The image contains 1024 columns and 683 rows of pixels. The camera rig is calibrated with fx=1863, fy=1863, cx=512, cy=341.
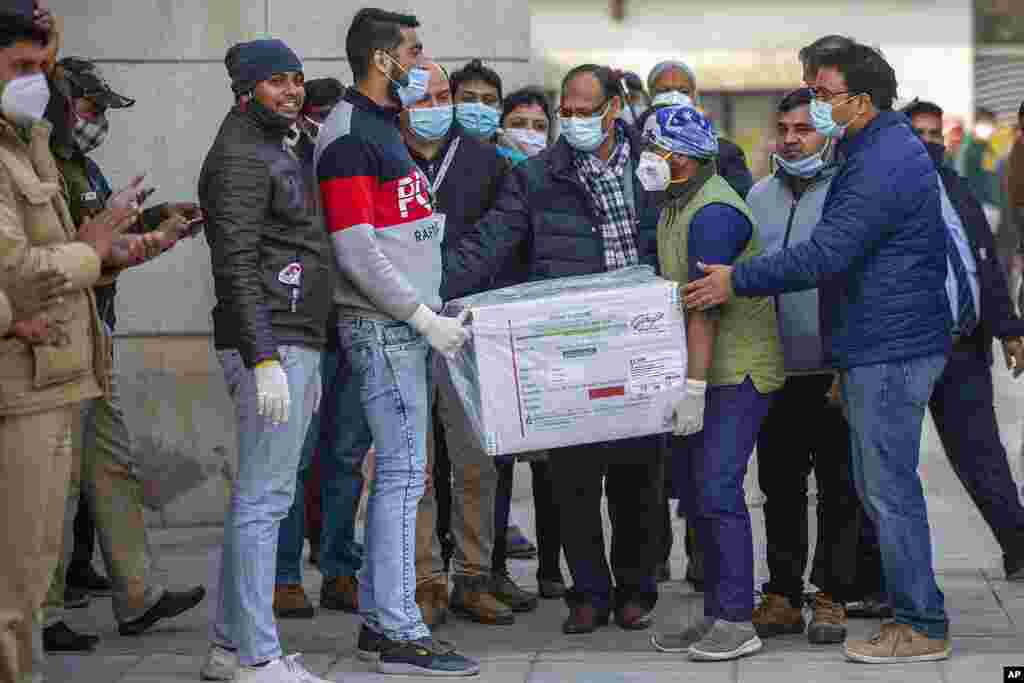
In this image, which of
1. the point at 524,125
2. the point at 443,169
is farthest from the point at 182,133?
the point at 443,169

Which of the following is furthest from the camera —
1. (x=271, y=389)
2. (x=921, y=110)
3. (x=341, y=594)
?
(x=921, y=110)

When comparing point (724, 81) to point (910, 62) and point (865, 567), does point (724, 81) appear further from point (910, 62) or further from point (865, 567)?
point (865, 567)

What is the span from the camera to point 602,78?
6.86m

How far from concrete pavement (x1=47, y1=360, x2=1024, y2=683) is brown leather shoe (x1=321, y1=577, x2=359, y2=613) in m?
0.07

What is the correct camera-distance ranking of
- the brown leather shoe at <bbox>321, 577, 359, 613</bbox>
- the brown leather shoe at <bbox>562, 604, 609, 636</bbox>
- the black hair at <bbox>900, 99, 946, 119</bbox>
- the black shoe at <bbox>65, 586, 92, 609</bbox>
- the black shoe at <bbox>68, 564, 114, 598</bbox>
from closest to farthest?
the brown leather shoe at <bbox>562, 604, 609, 636</bbox>, the brown leather shoe at <bbox>321, 577, 359, 613</bbox>, the black shoe at <bbox>65, 586, 92, 609</bbox>, the black hair at <bbox>900, 99, 946, 119</bbox>, the black shoe at <bbox>68, 564, 114, 598</bbox>

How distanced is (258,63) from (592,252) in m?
1.55

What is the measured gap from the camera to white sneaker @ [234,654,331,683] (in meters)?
5.84

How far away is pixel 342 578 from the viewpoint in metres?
7.39

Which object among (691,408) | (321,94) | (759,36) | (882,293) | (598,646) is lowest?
(598,646)

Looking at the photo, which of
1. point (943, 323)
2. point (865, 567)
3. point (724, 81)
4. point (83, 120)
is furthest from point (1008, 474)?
point (724, 81)

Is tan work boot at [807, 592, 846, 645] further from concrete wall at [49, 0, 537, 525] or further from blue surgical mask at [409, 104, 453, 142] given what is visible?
concrete wall at [49, 0, 537, 525]

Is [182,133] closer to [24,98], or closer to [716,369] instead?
[716,369]

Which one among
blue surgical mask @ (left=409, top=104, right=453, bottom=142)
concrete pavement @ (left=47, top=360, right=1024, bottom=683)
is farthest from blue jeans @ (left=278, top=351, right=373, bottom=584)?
blue surgical mask @ (left=409, top=104, right=453, bottom=142)

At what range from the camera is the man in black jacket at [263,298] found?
5742mm
